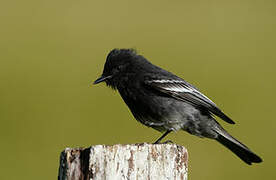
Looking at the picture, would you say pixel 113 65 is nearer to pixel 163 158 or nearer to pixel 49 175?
pixel 49 175

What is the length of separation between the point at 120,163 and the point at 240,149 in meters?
3.25

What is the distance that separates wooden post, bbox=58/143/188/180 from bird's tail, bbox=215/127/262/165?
2.69 meters

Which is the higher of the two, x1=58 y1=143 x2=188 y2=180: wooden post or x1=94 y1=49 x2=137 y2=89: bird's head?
x1=94 y1=49 x2=137 y2=89: bird's head

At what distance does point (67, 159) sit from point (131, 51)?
11.5 ft

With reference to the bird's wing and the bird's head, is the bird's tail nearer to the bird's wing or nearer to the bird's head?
the bird's wing

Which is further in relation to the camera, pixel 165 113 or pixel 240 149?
pixel 240 149

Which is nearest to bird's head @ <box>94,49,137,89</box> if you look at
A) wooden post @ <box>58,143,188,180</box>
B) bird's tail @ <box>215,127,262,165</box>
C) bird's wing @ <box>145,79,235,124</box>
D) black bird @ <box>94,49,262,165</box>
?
black bird @ <box>94,49,262,165</box>

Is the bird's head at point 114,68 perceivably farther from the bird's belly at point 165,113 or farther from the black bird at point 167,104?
the bird's belly at point 165,113

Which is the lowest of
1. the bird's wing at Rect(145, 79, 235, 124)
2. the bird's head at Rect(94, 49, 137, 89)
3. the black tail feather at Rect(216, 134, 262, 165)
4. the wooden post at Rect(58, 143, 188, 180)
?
the wooden post at Rect(58, 143, 188, 180)

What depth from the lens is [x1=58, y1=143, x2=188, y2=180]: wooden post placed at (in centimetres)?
341

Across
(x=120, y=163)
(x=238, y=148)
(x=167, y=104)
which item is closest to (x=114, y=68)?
(x=167, y=104)

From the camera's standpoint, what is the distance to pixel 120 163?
3.47 meters

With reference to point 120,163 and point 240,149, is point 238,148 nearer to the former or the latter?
point 240,149

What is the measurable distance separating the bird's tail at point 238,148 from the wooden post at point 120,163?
2689 mm
